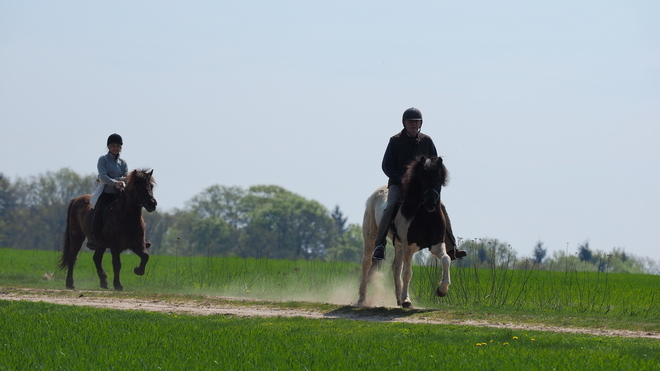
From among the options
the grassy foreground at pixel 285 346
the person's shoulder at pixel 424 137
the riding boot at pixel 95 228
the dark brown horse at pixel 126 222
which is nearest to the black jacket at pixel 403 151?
the person's shoulder at pixel 424 137

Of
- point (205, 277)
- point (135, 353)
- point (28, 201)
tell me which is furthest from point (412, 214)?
point (28, 201)

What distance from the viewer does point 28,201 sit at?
9525cm

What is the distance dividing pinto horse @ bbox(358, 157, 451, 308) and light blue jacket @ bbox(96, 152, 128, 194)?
6.59 meters

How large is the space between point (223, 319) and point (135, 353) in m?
3.28

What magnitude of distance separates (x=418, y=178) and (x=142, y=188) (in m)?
6.77

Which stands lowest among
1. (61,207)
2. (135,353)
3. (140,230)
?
(135,353)

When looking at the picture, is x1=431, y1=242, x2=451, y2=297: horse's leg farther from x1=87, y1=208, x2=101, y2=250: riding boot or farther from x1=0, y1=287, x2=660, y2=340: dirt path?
x1=87, y1=208, x2=101, y2=250: riding boot

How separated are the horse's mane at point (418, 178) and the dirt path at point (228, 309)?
165 centimetres

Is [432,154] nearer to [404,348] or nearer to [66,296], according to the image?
[404,348]

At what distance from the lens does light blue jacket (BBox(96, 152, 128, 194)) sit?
1805 cm

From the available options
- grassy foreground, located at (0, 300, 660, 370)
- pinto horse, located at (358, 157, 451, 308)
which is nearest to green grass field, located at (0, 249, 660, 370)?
grassy foreground, located at (0, 300, 660, 370)

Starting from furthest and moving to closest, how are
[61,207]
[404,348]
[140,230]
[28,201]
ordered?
[28,201] → [61,207] → [140,230] → [404,348]

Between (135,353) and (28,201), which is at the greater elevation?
(28,201)

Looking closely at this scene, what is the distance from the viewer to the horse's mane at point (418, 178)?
12.6m
